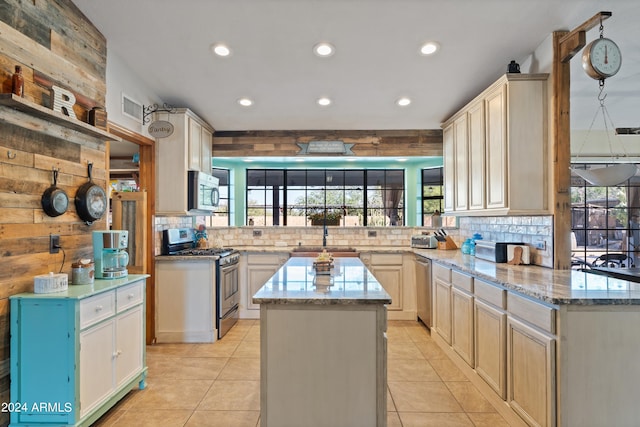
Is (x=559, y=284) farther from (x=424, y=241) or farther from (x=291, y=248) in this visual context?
(x=291, y=248)

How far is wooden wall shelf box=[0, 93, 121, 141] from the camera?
6.13ft

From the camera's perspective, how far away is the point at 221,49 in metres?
3.00

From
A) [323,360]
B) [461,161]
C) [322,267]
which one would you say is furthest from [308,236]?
[323,360]

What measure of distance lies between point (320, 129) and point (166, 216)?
7.40 feet

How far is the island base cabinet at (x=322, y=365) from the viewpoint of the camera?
1868mm

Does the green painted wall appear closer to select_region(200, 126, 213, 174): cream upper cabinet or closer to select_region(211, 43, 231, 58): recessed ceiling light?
select_region(200, 126, 213, 174): cream upper cabinet

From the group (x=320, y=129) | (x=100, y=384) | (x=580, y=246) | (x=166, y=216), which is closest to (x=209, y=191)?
(x=166, y=216)

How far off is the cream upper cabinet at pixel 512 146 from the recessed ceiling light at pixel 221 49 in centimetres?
235

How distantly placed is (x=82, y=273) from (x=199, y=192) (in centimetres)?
173

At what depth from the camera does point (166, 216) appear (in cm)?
397

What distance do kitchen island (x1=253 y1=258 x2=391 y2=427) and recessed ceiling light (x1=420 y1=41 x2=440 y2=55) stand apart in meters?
2.20

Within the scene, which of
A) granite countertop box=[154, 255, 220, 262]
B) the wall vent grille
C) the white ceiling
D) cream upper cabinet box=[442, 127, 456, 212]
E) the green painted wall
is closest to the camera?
the white ceiling

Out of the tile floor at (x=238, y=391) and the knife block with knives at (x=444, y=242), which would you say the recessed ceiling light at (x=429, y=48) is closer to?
the knife block with knives at (x=444, y=242)

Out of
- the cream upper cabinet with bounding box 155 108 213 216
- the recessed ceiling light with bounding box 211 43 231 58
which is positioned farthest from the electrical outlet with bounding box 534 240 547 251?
the cream upper cabinet with bounding box 155 108 213 216
